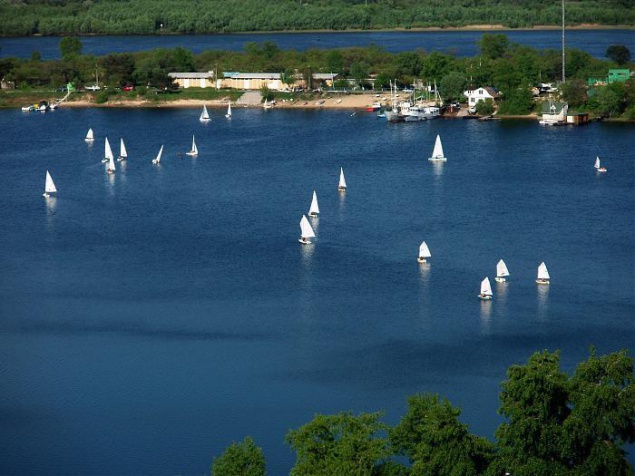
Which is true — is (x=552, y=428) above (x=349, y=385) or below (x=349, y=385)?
above

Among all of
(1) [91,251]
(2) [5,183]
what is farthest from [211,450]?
(2) [5,183]

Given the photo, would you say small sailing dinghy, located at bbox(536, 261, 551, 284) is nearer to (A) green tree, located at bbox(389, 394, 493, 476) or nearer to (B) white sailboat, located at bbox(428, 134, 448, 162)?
(A) green tree, located at bbox(389, 394, 493, 476)

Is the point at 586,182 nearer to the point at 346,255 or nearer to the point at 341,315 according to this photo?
the point at 346,255

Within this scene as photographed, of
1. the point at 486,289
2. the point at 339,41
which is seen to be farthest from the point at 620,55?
the point at 486,289

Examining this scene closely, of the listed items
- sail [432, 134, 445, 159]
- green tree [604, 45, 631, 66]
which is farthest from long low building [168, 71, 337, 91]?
sail [432, 134, 445, 159]

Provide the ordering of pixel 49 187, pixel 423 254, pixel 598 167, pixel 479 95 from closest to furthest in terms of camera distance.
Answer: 1. pixel 423 254
2. pixel 49 187
3. pixel 598 167
4. pixel 479 95

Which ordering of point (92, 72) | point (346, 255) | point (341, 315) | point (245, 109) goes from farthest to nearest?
point (92, 72) < point (245, 109) < point (346, 255) < point (341, 315)

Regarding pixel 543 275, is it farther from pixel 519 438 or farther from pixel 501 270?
pixel 519 438
